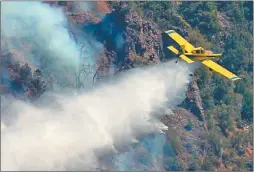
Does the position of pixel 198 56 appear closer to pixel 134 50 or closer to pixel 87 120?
pixel 87 120

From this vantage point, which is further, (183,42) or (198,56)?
(183,42)

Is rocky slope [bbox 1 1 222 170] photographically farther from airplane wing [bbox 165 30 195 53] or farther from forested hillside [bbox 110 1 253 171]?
airplane wing [bbox 165 30 195 53]

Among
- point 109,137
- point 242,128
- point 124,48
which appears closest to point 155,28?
point 124,48

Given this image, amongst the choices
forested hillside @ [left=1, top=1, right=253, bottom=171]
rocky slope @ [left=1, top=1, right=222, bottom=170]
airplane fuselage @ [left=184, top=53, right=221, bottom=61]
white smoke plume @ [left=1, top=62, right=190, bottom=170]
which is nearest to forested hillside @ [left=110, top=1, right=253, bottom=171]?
forested hillside @ [left=1, top=1, right=253, bottom=171]

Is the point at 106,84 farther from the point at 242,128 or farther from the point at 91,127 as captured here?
the point at 242,128

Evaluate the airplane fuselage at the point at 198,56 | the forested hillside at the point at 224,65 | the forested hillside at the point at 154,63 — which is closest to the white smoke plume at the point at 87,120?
the forested hillside at the point at 154,63

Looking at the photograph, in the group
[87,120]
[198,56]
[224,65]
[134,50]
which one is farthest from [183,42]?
[224,65]
